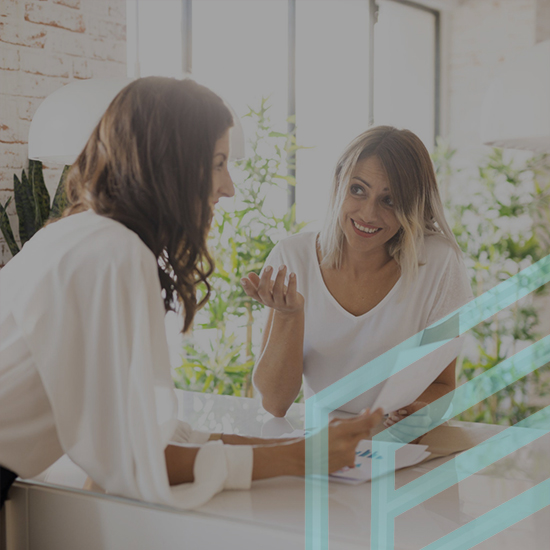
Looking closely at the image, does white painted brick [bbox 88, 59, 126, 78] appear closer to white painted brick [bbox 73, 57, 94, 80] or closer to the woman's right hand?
white painted brick [bbox 73, 57, 94, 80]

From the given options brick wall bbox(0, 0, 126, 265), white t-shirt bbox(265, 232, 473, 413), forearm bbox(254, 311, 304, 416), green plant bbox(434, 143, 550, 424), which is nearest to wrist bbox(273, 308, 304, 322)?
forearm bbox(254, 311, 304, 416)

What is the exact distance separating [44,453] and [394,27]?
4.49 m

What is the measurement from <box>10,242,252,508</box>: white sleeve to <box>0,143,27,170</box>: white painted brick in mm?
1574

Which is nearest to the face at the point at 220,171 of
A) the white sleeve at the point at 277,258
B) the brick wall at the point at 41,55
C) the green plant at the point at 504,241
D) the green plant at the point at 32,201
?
the white sleeve at the point at 277,258

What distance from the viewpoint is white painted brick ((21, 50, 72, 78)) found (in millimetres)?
2416

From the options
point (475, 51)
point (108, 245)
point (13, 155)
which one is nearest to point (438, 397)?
point (108, 245)

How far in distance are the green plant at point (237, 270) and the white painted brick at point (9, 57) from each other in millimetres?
1122

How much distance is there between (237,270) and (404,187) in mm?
1647

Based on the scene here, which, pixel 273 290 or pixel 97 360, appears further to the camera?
pixel 273 290

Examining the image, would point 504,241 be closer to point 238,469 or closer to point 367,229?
point 367,229

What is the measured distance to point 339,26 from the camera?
4492 millimetres

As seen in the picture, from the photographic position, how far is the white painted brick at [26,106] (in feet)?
7.85

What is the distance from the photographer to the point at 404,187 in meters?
1.68

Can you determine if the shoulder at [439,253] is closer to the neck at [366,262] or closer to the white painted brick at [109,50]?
the neck at [366,262]
